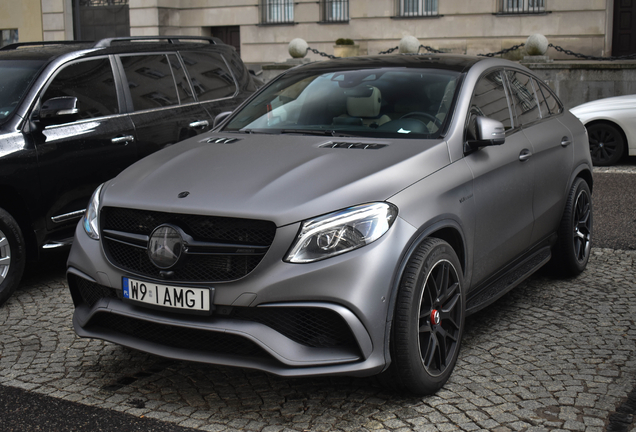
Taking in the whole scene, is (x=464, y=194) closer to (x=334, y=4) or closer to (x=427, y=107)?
(x=427, y=107)

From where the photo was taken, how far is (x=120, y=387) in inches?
154

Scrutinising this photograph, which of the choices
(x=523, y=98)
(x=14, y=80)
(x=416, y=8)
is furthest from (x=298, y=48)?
(x=523, y=98)

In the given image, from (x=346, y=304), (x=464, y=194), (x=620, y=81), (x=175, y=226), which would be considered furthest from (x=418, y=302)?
(x=620, y=81)

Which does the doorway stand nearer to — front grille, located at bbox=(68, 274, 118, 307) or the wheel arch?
the wheel arch

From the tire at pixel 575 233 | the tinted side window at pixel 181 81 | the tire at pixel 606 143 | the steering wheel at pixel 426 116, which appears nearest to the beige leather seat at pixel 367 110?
the steering wheel at pixel 426 116

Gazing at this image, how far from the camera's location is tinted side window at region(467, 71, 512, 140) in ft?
14.8

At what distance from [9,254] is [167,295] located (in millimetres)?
2376

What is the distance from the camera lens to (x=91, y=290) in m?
3.85

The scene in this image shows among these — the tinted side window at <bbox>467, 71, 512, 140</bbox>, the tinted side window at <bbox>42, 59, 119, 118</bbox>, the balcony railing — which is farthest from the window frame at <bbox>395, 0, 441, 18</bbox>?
the tinted side window at <bbox>467, 71, 512, 140</bbox>

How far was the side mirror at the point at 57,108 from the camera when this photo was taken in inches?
219

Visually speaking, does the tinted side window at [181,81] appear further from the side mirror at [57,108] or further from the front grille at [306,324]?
the front grille at [306,324]

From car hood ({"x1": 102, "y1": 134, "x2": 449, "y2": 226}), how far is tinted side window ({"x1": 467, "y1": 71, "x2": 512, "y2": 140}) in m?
0.53

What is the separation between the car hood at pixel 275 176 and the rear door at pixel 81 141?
160 centimetres

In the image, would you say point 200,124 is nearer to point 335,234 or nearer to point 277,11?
point 335,234
